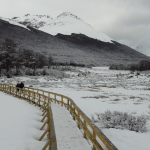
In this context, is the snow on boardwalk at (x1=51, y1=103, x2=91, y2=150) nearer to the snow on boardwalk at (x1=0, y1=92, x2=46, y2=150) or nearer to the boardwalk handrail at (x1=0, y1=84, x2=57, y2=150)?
the boardwalk handrail at (x1=0, y1=84, x2=57, y2=150)

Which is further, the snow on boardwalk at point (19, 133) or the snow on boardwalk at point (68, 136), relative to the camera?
the snow on boardwalk at point (19, 133)

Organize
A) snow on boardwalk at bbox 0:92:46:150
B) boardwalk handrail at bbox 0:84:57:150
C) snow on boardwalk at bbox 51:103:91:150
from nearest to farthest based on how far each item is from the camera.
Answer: boardwalk handrail at bbox 0:84:57:150 → snow on boardwalk at bbox 51:103:91:150 → snow on boardwalk at bbox 0:92:46:150

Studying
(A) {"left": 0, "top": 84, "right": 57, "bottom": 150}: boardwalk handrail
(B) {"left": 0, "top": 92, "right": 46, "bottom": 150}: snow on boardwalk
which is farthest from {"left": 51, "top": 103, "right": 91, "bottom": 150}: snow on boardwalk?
(B) {"left": 0, "top": 92, "right": 46, "bottom": 150}: snow on boardwalk

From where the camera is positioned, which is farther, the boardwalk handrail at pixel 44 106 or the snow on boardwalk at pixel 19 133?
the snow on boardwalk at pixel 19 133

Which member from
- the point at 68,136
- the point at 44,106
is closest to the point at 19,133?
the point at 68,136

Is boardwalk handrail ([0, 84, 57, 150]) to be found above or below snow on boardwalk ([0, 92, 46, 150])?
above

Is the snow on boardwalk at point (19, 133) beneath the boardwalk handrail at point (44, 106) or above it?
beneath

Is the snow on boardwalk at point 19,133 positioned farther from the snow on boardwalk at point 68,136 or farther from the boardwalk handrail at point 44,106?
the snow on boardwalk at point 68,136

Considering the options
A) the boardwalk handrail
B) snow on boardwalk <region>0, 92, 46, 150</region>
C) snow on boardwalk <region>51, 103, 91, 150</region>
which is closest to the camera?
the boardwalk handrail

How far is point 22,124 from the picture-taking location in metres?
8.62

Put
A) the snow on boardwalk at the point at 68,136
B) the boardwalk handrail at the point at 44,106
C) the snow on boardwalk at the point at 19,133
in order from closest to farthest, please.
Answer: the boardwalk handrail at the point at 44,106 < the snow on boardwalk at the point at 68,136 < the snow on boardwalk at the point at 19,133

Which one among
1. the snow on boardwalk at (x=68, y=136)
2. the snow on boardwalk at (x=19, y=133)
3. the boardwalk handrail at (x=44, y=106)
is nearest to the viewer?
the boardwalk handrail at (x=44, y=106)

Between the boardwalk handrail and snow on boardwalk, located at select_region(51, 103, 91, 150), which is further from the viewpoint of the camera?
snow on boardwalk, located at select_region(51, 103, 91, 150)

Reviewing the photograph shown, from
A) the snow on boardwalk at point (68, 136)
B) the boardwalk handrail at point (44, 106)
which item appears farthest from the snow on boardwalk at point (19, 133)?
the snow on boardwalk at point (68, 136)
